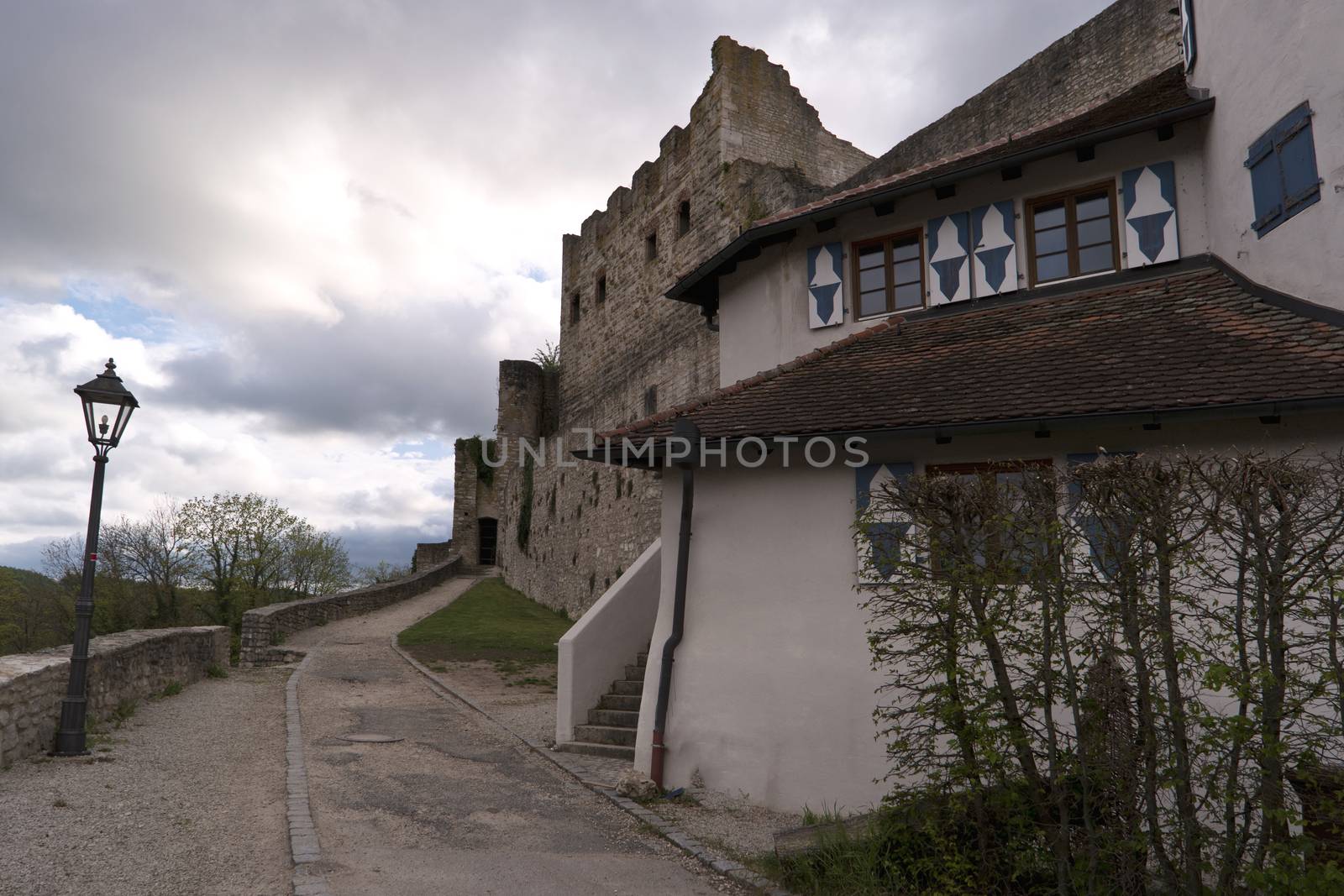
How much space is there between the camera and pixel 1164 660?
3775 mm

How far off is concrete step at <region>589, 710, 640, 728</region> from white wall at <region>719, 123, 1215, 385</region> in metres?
4.26

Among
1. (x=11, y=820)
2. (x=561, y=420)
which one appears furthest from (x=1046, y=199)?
(x=561, y=420)

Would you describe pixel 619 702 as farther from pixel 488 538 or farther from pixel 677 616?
pixel 488 538

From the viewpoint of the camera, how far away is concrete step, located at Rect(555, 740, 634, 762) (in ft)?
29.5

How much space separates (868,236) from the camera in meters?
9.84

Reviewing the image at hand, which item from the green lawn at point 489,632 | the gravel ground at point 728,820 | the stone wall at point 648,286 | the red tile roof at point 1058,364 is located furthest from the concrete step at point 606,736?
the stone wall at point 648,286

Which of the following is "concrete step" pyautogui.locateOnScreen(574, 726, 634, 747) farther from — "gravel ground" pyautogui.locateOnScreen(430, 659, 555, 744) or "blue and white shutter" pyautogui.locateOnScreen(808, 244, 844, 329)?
"blue and white shutter" pyautogui.locateOnScreen(808, 244, 844, 329)

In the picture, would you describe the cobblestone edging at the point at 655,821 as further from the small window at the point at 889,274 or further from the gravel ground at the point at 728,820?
the small window at the point at 889,274

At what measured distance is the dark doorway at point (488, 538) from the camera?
133 feet

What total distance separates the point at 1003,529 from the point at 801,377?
4.38 metres

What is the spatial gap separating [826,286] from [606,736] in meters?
5.58

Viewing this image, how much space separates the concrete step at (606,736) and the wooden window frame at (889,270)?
5248mm

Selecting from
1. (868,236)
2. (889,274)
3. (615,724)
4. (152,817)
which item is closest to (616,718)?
(615,724)

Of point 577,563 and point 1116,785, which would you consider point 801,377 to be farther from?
point 577,563
